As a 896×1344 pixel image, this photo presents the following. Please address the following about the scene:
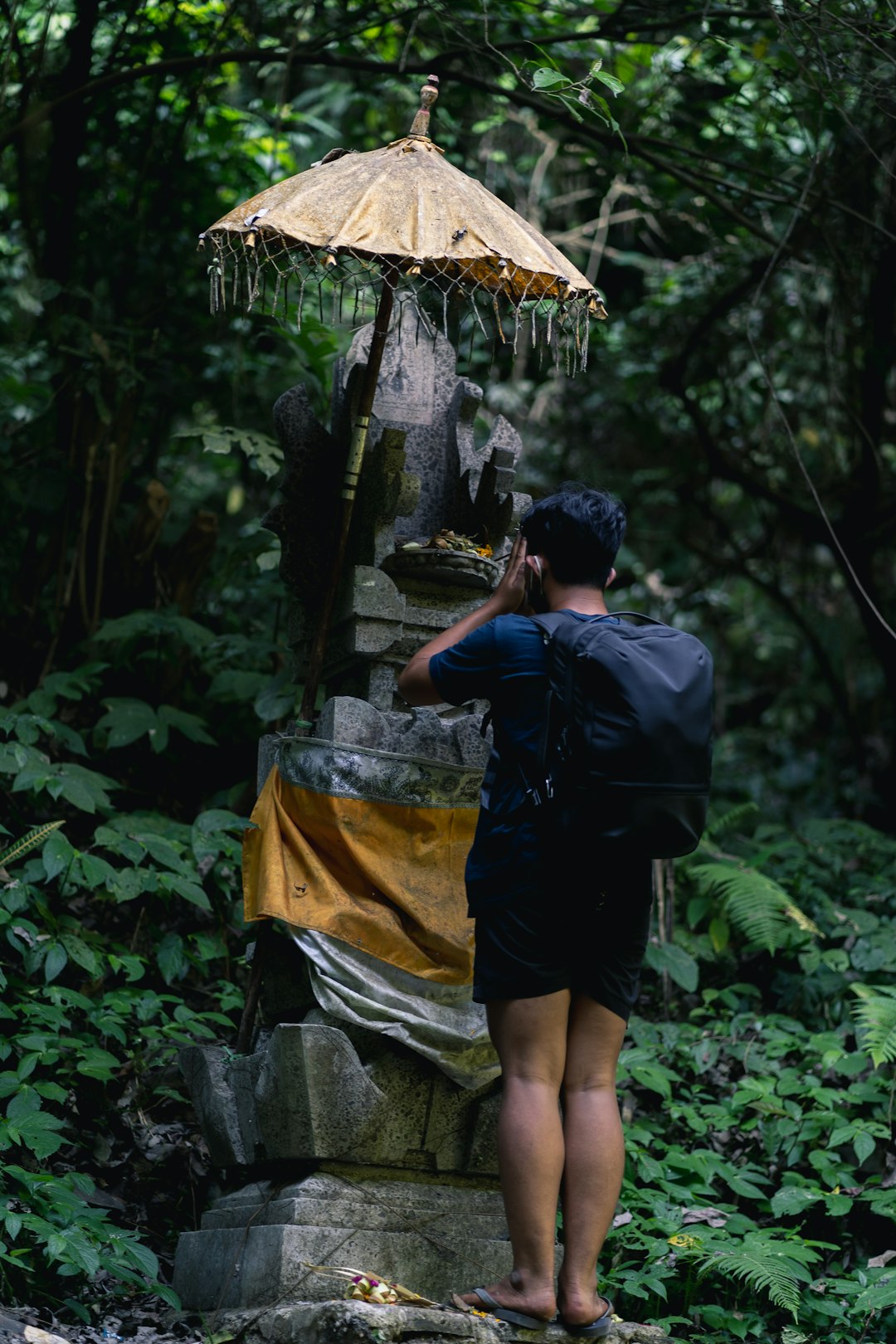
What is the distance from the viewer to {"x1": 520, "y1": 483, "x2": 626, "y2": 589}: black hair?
3.32 meters

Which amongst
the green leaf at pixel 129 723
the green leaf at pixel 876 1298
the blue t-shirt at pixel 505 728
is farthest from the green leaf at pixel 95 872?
the green leaf at pixel 876 1298

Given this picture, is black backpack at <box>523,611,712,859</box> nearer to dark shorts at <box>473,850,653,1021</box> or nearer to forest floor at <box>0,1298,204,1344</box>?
dark shorts at <box>473,850,653,1021</box>

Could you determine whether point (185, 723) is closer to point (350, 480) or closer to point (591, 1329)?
point (350, 480)

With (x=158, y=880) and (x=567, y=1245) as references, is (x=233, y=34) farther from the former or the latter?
(x=567, y=1245)

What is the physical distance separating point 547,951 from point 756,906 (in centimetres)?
→ 266

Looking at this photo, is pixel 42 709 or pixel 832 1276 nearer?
pixel 832 1276

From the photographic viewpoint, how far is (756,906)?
5.59 m

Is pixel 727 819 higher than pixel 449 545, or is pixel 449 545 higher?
pixel 449 545

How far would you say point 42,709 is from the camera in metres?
5.64

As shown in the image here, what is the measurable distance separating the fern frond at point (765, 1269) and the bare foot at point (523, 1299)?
3.09 ft

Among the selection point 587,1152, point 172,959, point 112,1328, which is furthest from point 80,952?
point 587,1152

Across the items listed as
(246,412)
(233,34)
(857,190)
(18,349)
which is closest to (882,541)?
(857,190)

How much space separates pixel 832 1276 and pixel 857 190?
206 inches

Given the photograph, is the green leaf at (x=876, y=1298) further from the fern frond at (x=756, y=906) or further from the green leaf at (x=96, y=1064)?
the green leaf at (x=96, y=1064)
